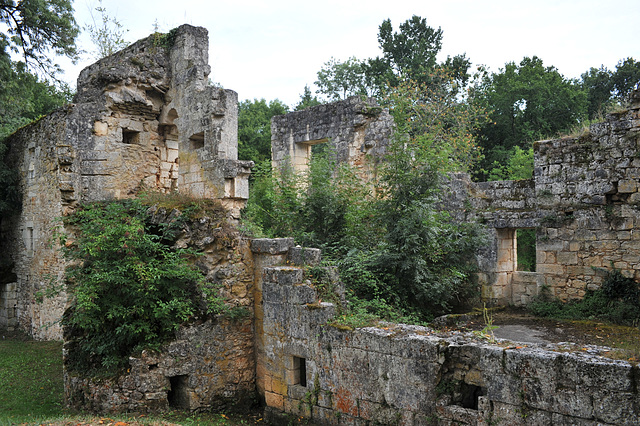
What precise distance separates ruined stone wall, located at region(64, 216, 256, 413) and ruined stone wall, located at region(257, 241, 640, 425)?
498mm

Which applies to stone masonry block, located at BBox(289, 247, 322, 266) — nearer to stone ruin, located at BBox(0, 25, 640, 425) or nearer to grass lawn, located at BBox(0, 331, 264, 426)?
stone ruin, located at BBox(0, 25, 640, 425)

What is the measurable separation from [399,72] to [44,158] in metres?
20.5

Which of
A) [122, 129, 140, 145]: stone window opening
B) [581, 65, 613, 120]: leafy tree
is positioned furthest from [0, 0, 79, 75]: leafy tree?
[581, 65, 613, 120]: leafy tree

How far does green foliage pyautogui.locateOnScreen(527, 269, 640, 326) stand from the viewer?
977 cm

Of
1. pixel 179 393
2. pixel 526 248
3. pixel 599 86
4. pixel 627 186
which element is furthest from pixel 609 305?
pixel 599 86

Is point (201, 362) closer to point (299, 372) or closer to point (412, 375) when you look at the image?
point (299, 372)

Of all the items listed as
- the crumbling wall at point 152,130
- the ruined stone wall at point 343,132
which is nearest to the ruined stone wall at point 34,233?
the crumbling wall at point 152,130

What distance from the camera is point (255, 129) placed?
95.3ft

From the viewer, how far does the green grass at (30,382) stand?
8.54 meters

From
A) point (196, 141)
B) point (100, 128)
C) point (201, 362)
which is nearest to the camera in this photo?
point (201, 362)

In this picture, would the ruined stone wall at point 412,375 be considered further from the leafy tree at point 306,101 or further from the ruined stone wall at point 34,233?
the leafy tree at point 306,101

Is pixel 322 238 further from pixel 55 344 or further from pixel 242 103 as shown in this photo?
pixel 242 103

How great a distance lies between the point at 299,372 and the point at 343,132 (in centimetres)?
803

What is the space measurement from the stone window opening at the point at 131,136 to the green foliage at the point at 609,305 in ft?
31.0
